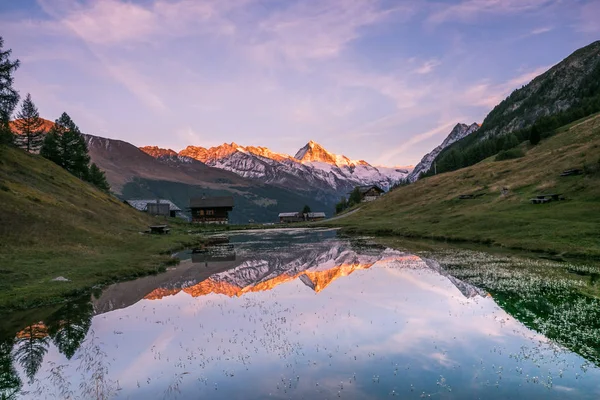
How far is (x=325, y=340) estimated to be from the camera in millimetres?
22359

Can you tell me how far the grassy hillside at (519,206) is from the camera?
2146 inches

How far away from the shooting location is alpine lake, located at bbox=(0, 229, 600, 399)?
16.5 m

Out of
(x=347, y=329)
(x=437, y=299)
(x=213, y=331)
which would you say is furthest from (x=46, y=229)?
(x=437, y=299)

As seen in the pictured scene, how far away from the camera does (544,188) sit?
8656 cm

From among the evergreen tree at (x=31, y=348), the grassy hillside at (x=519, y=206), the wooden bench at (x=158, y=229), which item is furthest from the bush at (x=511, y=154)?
the evergreen tree at (x=31, y=348)

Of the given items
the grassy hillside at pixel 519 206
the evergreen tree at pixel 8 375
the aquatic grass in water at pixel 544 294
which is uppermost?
the grassy hillside at pixel 519 206

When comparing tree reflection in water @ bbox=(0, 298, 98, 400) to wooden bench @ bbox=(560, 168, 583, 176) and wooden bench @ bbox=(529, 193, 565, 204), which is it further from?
wooden bench @ bbox=(560, 168, 583, 176)

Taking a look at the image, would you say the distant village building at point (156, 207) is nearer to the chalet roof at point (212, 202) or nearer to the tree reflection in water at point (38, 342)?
the chalet roof at point (212, 202)

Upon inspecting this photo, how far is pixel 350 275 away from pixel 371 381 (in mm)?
27553

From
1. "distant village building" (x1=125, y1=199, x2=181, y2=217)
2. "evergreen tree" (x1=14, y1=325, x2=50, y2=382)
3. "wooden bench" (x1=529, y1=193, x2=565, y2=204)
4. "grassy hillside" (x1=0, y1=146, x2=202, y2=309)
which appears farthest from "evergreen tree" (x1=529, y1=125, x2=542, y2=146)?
"evergreen tree" (x1=14, y1=325, x2=50, y2=382)

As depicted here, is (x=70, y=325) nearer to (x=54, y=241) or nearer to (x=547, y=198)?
(x=54, y=241)

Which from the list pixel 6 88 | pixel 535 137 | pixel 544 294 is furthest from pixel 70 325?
pixel 535 137

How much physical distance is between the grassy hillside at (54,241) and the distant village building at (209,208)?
89.1 meters

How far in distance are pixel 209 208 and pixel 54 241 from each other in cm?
12803
